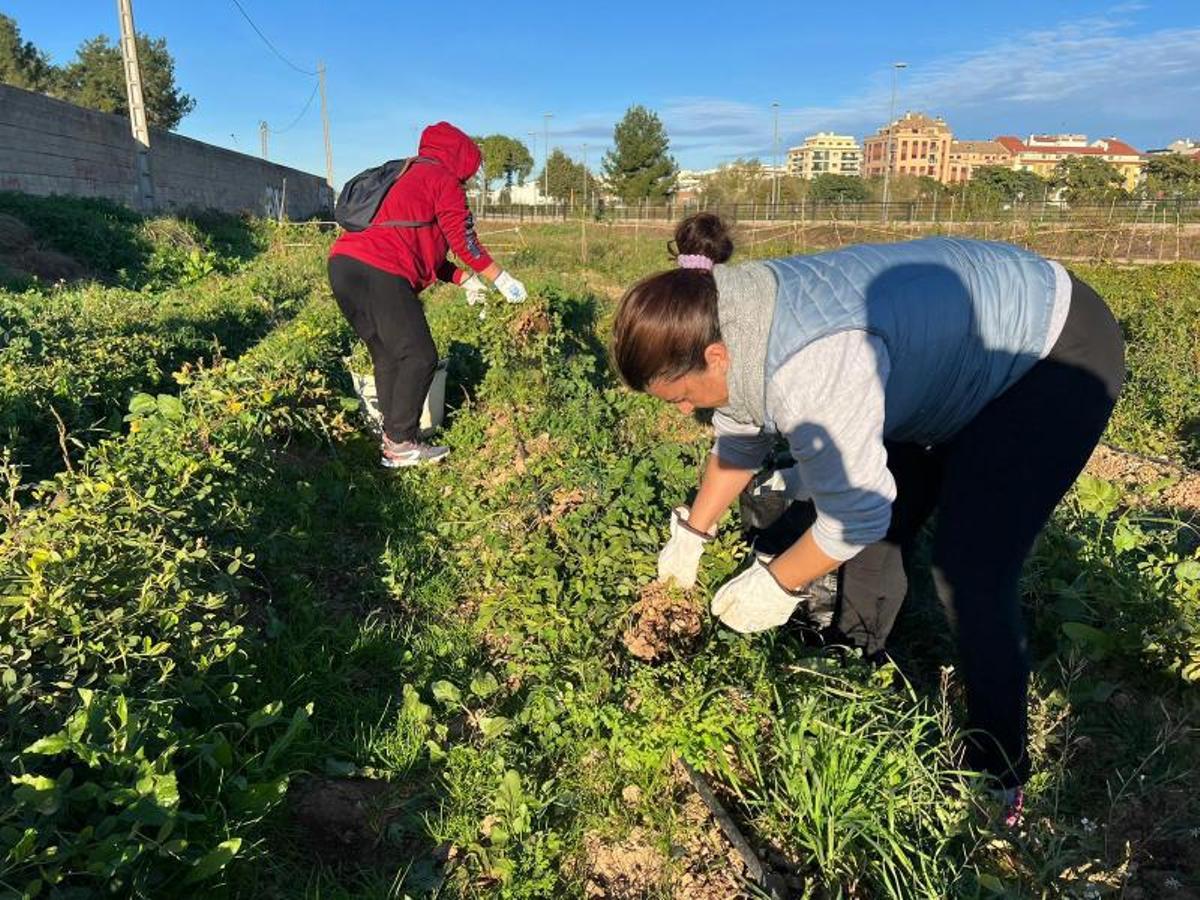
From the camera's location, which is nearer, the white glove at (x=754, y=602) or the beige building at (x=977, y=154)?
the white glove at (x=754, y=602)

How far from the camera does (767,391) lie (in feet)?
5.76

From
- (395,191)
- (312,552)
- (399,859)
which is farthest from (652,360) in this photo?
(395,191)

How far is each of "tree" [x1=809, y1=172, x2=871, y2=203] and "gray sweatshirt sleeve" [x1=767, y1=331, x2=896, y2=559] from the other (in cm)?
4734

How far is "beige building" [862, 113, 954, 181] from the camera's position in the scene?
9994 cm

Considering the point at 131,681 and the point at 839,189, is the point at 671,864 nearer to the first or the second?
the point at 131,681

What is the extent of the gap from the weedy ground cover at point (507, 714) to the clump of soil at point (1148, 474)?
2.75ft

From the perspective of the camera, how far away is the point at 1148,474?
4527 millimetres

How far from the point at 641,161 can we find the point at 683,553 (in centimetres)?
4739

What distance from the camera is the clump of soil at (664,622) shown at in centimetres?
244

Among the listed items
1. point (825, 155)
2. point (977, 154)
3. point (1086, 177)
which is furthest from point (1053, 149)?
point (1086, 177)

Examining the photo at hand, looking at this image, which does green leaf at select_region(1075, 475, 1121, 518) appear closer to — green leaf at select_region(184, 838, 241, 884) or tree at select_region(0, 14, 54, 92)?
green leaf at select_region(184, 838, 241, 884)

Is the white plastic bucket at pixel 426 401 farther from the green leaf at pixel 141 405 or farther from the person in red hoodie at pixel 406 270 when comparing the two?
the green leaf at pixel 141 405

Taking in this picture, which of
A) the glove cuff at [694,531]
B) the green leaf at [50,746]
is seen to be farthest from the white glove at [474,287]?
the green leaf at [50,746]

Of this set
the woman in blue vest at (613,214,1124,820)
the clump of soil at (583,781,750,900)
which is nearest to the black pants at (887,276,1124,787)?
the woman in blue vest at (613,214,1124,820)
